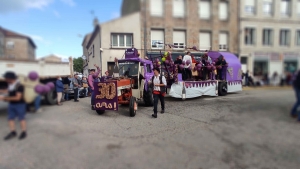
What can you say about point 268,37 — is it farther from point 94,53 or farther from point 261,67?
point 94,53

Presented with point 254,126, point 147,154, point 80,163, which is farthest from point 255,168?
point 80,163

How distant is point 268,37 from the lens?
1325 millimetres

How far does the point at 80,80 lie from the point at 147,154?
2.59 ft

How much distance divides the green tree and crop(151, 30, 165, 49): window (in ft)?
1.67

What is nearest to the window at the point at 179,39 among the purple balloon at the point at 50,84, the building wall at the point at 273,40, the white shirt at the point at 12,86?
the building wall at the point at 273,40

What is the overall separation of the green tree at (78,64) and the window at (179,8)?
0.71 metres

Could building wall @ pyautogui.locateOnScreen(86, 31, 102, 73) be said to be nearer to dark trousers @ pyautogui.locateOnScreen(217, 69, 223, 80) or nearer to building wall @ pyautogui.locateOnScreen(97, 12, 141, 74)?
building wall @ pyautogui.locateOnScreen(97, 12, 141, 74)

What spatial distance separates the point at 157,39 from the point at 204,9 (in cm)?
36

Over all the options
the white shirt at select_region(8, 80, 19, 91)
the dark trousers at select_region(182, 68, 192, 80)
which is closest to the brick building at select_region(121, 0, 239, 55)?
the white shirt at select_region(8, 80, 19, 91)

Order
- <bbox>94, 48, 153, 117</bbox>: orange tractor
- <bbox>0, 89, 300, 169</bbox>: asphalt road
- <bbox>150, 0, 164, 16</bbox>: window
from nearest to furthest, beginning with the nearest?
<bbox>0, 89, 300, 169</bbox>: asphalt road → <bbox>150, 0, 164, 16</bbox>: window → <bbox>94, 48, 153, 117</bbox>: orange tractor

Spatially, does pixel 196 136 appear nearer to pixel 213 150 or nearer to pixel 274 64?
pixel 213 150

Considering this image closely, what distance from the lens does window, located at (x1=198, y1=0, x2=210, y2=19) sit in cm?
131

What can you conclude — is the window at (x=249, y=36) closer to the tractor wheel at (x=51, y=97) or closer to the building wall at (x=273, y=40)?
the building wall at (x=273, y=40)

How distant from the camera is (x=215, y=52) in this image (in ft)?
5.02
